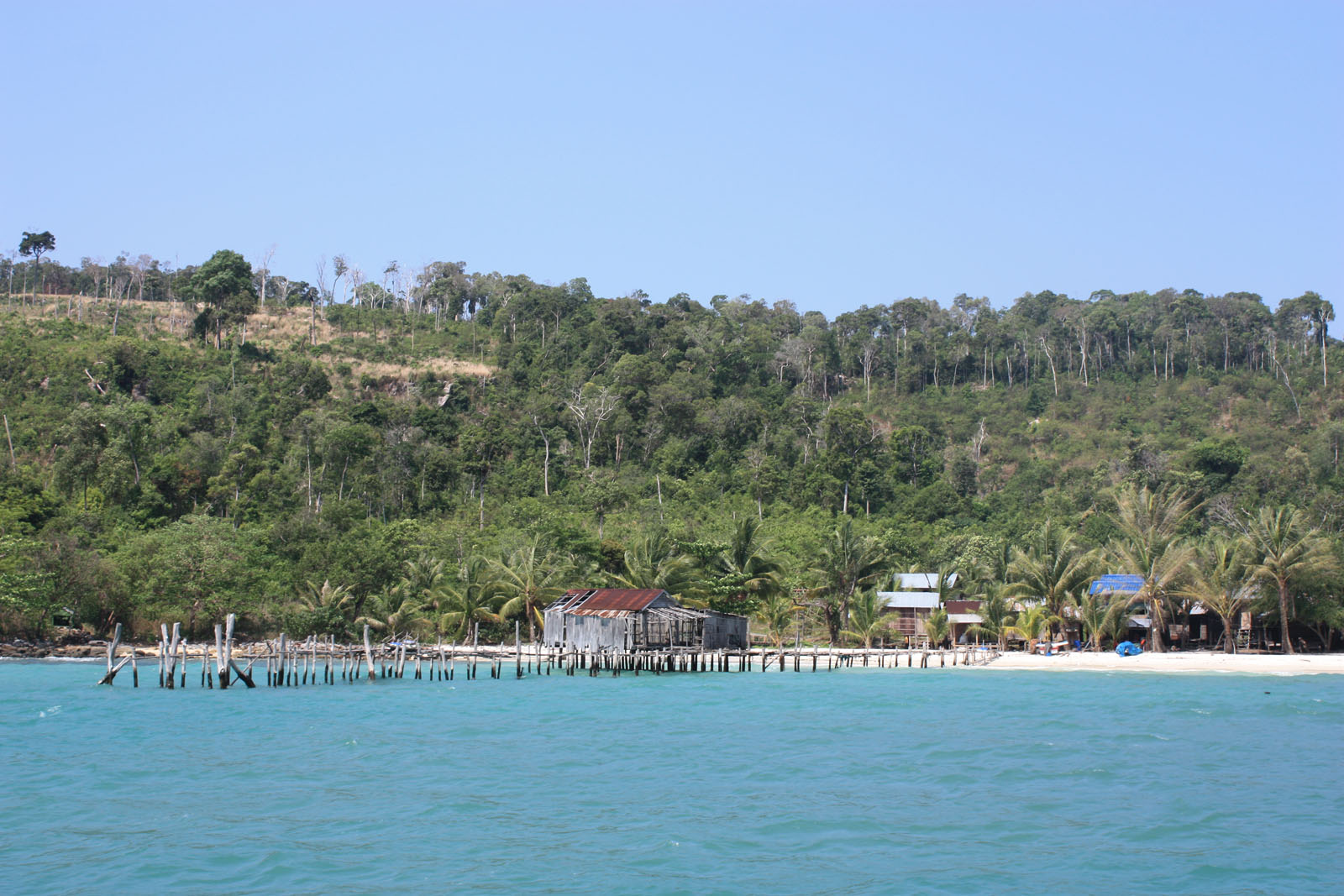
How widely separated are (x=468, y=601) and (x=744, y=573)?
10603mm

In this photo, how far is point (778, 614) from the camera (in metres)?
44.2

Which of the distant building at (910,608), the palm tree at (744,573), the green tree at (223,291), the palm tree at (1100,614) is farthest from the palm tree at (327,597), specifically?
the green tree at (223,291)

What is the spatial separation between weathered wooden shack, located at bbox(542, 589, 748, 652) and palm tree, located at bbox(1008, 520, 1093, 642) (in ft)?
36.1

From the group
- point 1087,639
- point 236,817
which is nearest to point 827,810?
point 236,817

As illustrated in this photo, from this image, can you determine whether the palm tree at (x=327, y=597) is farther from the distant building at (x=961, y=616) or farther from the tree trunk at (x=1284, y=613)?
the tree trunk at (x=1284, y=613)

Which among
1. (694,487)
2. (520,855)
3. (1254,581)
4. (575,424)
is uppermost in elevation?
(575,424)

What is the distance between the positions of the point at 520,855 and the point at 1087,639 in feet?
114

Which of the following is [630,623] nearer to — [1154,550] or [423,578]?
[423,578]

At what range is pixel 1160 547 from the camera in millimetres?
38719

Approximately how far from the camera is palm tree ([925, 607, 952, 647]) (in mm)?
42875

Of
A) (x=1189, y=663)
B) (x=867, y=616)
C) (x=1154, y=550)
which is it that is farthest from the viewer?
(x=867, y=616)

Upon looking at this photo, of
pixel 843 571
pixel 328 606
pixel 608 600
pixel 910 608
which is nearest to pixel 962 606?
pixel 910 608

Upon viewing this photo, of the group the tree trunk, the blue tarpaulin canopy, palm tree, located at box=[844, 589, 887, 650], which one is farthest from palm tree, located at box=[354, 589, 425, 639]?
the tree trunk

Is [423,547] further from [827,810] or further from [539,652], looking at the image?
[827,810]
